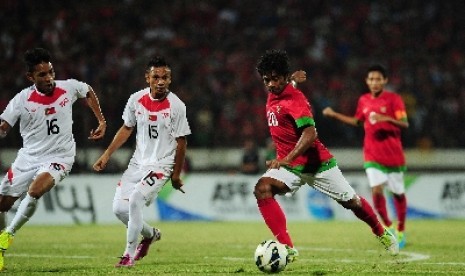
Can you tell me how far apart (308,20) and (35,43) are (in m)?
8.51

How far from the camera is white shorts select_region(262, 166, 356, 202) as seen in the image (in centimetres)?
904

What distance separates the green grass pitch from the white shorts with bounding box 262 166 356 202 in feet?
2.62

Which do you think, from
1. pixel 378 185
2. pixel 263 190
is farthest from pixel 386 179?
pixel 263 190

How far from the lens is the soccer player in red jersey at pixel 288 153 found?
340 inches

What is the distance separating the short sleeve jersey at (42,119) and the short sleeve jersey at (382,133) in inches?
208

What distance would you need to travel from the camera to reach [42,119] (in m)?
9.64

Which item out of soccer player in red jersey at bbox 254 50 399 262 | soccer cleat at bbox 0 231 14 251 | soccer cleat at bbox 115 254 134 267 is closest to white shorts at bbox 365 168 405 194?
soccer player in red jersey at bbox 254 50 399 262

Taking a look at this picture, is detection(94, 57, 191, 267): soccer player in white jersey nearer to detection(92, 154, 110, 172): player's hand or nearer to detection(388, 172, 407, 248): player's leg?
detection(92, 154, 110, 172): player's hand

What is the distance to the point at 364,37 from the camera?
24484 mm

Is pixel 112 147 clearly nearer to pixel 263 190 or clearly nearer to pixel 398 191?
pixel 263 190

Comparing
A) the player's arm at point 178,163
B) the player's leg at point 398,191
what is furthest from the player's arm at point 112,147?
the player's leg at point 398,191

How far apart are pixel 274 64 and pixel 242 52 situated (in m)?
14.6

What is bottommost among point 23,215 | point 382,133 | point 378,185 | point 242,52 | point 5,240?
point 5,240

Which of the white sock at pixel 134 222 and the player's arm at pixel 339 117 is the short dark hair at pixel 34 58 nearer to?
the white sock at pixel 134 222
